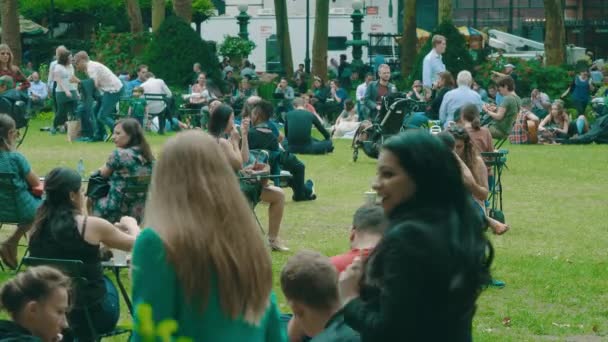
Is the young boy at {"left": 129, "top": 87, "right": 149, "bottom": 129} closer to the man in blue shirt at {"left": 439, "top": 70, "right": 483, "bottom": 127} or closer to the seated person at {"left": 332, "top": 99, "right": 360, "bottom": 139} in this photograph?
the seated person at {"left": 332, "top": 99, "right": 360, "bottom": 139}

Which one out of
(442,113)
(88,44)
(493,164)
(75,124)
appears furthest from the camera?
(88,44)

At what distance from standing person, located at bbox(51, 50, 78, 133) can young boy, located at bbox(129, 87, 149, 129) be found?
3.85ft

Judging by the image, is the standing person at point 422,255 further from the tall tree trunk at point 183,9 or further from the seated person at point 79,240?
the tall tree trunk at point 183,9

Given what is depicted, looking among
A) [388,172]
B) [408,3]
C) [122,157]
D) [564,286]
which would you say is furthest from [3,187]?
[408,3]

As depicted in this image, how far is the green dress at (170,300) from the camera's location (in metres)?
4.02

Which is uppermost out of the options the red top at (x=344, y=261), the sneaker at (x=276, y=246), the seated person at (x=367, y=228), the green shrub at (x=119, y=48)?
the seated person at (x=367, y=228)

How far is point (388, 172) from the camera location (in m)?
4.27

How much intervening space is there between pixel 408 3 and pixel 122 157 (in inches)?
1105

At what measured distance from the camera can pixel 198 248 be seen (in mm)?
4031

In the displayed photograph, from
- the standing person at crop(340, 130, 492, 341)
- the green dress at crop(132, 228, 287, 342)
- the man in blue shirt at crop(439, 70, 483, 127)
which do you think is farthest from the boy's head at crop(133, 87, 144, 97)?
the green dress at crop(132, 228, 287, 342)

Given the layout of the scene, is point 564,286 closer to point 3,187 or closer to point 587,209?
point 3,187

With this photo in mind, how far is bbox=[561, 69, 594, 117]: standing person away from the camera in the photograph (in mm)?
31516

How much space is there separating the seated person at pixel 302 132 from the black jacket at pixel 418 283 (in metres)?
17.2

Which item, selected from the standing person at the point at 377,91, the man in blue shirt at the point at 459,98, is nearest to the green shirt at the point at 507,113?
the man in blue shirt at the point at 459,98
